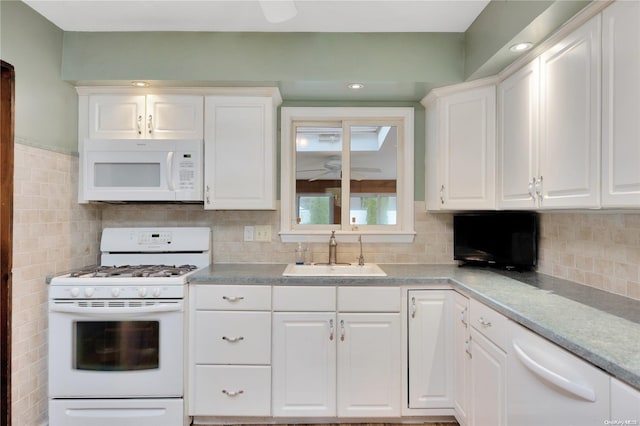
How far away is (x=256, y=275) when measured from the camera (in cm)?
204

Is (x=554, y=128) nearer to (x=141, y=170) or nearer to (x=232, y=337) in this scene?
(x=232, y=337)

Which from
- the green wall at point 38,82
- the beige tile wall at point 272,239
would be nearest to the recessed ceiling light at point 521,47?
the beige tile wall at point 272,239

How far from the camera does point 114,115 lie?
226 centimetres

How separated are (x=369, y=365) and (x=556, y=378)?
1.12 meters

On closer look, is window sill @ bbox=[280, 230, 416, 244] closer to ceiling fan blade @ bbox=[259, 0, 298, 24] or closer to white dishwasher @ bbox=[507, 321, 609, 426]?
white dishwasher @ bbox=[507, 321, 609, 426]

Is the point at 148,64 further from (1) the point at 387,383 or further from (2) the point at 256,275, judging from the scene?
(1) the point at 387,383

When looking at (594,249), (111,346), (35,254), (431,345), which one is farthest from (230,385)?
(594,249)

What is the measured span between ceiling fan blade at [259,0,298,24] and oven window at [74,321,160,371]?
197 cm

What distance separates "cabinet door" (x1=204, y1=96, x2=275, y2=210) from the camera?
226cm

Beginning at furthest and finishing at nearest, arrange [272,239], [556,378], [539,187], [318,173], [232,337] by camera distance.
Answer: [318,173]
[272,239]
[232,337]
[539,187]
[556,378]

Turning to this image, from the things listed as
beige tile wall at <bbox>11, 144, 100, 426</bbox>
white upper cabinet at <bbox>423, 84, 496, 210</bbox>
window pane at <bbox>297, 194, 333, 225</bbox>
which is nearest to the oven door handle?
beige tile wall at <bbox>11, 144, 100, 426</bbox>

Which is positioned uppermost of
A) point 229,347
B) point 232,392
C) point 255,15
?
point 255,15

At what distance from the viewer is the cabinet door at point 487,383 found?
146cm

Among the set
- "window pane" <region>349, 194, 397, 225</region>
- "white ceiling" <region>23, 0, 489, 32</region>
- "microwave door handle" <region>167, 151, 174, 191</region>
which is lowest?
"window pane" <region>349, 194, 397, 225</region>
